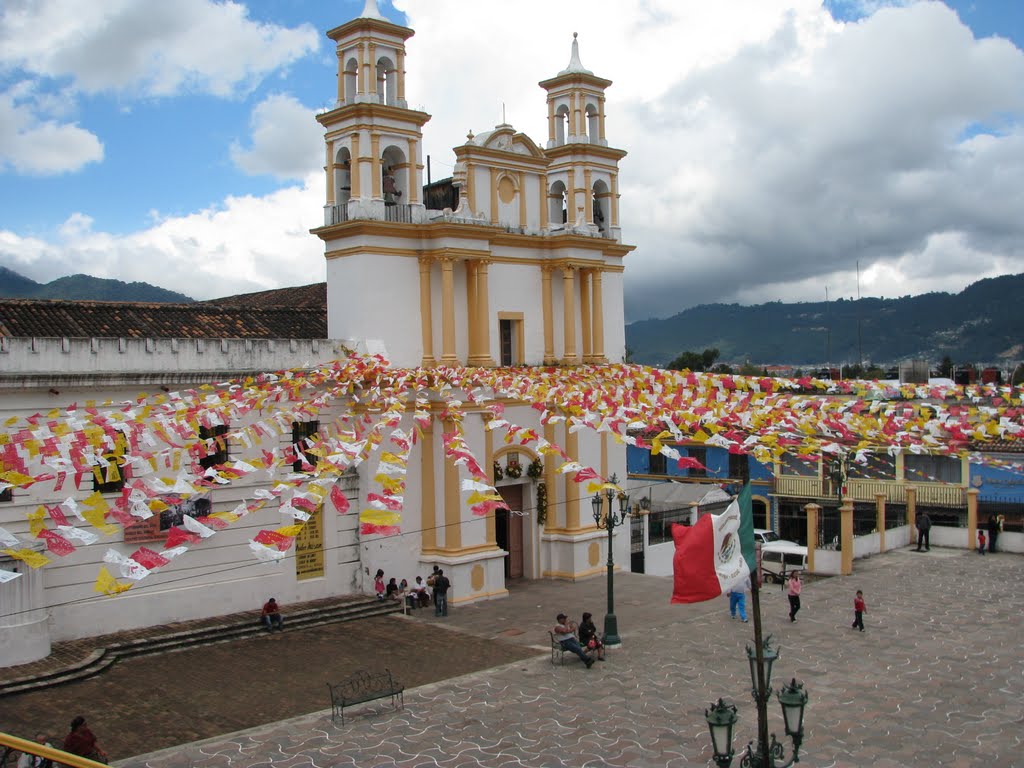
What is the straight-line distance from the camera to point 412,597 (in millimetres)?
21188

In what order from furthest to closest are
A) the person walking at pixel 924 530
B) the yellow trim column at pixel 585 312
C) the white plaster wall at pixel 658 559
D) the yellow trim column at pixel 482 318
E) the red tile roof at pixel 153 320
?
1. the white plaster wall at pixel 658 559
2. the person walking at pixel 924 530
3. the yellow trim column at pixel 585 312
4. the yellow trim column at pixel 482 318
5. the red tile roof at pixel 153 320

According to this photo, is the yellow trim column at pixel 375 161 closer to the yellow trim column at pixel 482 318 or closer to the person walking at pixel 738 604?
the yellow trim column at pixel 482 318

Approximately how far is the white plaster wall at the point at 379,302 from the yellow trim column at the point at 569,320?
423 centimetres

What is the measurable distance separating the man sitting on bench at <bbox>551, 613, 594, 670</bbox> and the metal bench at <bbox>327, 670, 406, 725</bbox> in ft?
9.47

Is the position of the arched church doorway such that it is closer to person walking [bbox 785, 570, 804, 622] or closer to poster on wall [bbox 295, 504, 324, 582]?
poster on wall [bbox 295, 504, 324, 582]

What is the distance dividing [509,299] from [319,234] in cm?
498

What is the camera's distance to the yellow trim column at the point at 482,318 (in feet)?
75.8

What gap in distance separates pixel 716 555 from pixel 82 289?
12177 cm

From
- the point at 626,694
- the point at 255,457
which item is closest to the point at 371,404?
the point at 255,457

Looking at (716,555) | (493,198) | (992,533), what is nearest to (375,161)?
(493,198)

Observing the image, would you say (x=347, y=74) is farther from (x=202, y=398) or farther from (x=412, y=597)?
(x=412, y=597)

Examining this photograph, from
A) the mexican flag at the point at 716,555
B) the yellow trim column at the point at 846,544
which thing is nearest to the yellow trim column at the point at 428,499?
the yellow trim column at the point at 846,544

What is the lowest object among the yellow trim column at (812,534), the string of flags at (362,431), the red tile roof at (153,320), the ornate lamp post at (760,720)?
the yellow trim column at (812,534)

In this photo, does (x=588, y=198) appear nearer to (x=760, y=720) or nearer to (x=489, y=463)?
(x=489, y=463)
